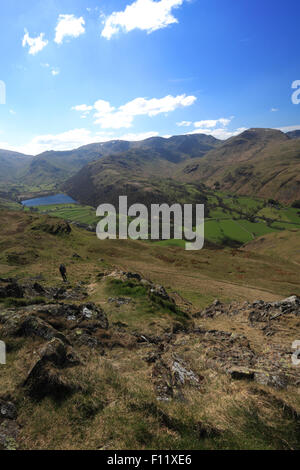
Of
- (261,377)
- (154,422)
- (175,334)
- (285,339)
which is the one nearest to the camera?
(154,422)

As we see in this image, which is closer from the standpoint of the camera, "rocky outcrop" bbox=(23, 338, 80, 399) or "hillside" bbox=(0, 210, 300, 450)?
"hillside" bbox=(0, 210, 300, 450)

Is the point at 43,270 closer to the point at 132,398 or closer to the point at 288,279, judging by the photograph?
the point at 132,398

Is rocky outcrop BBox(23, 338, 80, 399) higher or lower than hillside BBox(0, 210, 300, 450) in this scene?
higher

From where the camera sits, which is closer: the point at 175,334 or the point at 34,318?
the point at 34,318

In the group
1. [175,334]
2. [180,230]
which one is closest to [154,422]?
[175,334]

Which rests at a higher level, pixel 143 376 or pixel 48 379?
pixel 48 379

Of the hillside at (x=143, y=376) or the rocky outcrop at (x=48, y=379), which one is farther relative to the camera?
the rocky outcrop at (x=48, y=379)

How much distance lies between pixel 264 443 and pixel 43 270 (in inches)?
1608

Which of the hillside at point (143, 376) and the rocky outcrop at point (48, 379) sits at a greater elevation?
the rocky outcrop at point (48, 379)

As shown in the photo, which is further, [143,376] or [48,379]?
[143,376]
